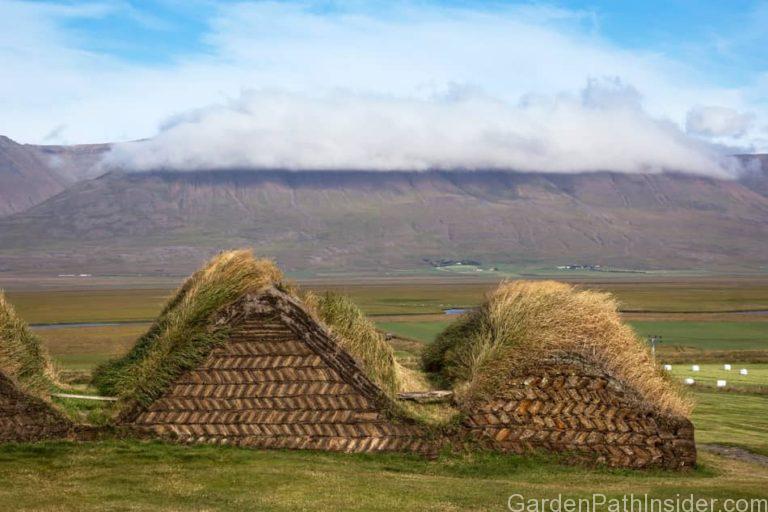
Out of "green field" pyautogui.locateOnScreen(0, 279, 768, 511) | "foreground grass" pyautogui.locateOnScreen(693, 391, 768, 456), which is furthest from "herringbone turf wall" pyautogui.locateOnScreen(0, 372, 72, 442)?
"foreground grass" pyautogui.locateOnScreen(693, 391, 768, 456)

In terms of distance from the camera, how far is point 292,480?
11.7 meters

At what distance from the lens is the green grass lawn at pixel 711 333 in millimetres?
64400

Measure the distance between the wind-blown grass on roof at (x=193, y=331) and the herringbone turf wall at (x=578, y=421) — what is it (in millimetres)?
4104

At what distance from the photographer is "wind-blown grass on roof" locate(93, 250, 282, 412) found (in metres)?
14.4

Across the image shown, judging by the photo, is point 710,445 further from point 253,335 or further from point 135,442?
point 135,442

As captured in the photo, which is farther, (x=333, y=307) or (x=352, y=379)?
(x=333, y=307)

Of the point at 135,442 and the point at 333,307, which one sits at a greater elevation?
the point at 333,307

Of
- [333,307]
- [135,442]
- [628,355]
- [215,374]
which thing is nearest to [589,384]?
[628,355]

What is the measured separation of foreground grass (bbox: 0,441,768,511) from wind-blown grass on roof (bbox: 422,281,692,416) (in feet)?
4.08

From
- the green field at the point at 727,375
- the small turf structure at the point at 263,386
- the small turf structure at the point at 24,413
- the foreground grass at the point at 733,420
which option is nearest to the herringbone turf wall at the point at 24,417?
the small turf structure at the point at 24,413

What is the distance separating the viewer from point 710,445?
1723 centimetres

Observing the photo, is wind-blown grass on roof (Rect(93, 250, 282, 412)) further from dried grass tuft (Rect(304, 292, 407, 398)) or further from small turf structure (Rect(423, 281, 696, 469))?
small turf structure (Rect(423, 281, 696, 469))

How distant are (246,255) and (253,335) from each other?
2.04 meters

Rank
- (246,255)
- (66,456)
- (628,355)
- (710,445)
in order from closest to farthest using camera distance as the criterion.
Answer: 1. (66,456)
2. (628,355)
3. (246,255)
4. (710,445)
